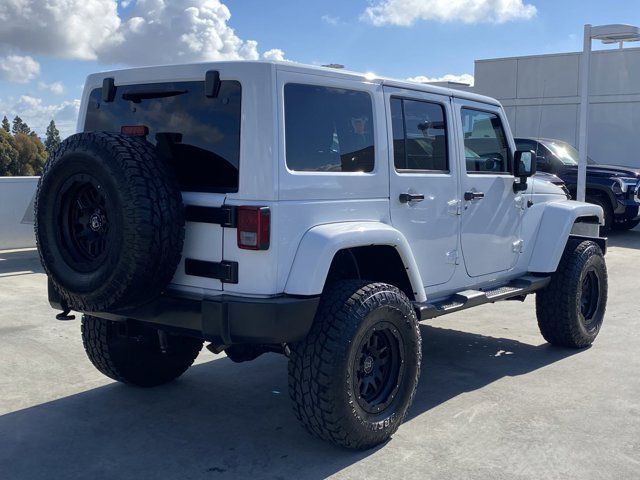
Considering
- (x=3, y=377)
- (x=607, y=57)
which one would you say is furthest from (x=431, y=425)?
(x=607, y=57)

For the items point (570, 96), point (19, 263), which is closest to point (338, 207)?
point (19, 263)

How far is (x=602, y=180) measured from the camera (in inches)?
524

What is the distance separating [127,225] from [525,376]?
3.25 meters

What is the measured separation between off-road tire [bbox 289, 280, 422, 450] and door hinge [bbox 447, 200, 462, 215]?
104cm

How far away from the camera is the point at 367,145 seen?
13.8 feet

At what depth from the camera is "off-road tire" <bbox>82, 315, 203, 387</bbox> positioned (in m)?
4.73

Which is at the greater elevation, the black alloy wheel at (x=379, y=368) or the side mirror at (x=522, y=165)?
the side mirror at (x=522, y=165)

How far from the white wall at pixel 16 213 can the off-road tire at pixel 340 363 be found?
805 cm

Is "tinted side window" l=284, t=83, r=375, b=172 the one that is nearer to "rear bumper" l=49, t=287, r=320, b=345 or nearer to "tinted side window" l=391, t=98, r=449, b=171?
"tinted side window" l=391, t=98, r=449, b=171

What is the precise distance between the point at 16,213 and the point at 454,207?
320 inches

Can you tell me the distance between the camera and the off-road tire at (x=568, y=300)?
19.2 feet

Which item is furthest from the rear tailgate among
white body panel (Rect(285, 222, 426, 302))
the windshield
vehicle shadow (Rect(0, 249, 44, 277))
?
the windshield

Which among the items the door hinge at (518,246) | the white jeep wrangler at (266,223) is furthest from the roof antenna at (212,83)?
the door hinge at (518,246)

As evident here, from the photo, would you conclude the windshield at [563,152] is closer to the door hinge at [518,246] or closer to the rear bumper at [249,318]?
the door hinge at [518,246]
